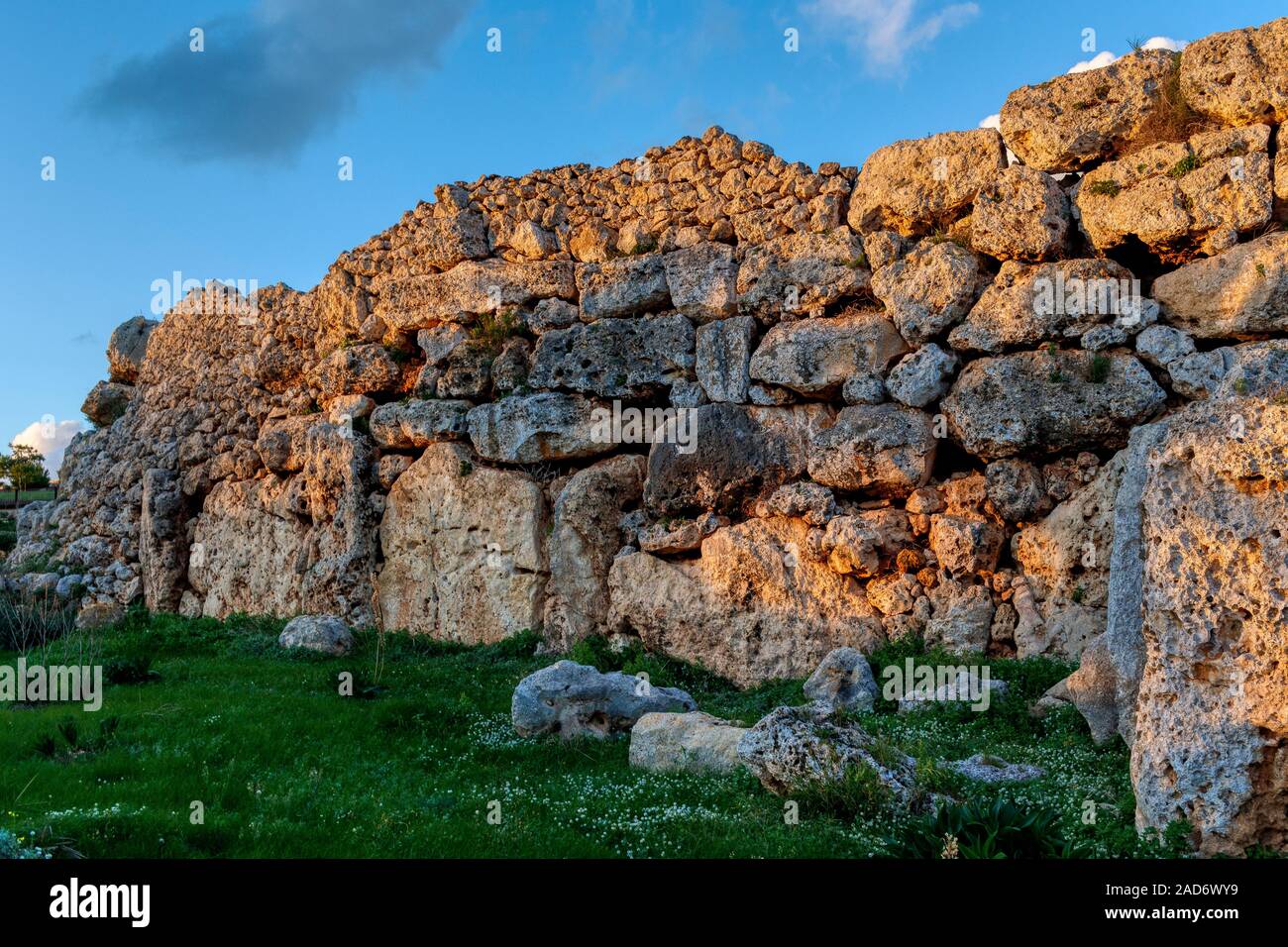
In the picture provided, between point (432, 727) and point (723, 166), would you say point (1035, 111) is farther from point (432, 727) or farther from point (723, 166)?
point (432, 727)

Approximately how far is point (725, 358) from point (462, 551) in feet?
20.2

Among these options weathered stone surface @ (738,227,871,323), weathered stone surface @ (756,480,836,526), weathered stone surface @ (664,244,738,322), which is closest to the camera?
weathered stone surface @ (756,480,836,526)

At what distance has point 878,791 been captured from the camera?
8.39 m

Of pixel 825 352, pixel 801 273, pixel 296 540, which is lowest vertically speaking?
pixel 296 540

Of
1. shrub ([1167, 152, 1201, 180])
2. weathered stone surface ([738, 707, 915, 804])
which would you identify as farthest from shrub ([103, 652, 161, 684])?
shrub ([1167, 152, 1201, 180])

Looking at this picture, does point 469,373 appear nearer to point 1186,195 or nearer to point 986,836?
Result: point 1186,195

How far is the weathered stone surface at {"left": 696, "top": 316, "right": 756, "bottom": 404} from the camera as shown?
648 inches

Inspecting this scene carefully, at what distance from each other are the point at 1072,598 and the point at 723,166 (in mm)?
9656

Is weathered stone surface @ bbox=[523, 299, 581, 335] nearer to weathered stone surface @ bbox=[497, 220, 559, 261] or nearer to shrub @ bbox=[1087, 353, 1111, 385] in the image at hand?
weathered stone surface @ bbox=[497, 220, 559, 261]

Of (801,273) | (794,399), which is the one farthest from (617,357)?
(801,273)

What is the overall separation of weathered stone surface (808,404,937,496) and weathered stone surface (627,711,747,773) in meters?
5.43

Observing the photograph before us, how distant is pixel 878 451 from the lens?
1485cm

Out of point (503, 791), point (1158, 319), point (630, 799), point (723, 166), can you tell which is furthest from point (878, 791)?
point (723, 166)

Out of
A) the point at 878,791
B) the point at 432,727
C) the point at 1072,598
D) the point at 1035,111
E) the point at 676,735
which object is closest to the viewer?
the point at 878,791
